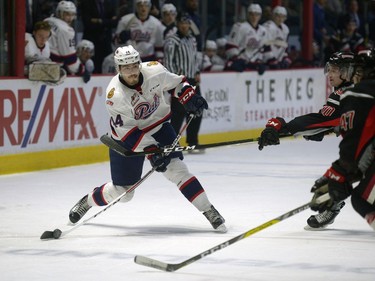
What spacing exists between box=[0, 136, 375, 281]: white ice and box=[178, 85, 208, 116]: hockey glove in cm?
71

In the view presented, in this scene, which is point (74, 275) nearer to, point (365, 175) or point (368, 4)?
point (365, 175)

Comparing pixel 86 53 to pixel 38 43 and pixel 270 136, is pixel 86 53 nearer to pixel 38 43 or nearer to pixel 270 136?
pixel 38 43

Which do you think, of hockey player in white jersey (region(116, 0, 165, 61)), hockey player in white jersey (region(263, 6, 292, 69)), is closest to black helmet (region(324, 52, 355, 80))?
hockey player in white jersey (region(116, 0, 165, 61))

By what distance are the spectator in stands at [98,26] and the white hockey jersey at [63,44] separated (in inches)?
30.6

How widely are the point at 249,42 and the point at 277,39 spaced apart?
66 cm

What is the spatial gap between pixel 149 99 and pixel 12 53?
342 cm

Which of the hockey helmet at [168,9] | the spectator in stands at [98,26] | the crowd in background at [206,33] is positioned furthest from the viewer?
the hockey helmet at [168,9]

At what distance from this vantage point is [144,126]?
7000 millimetres

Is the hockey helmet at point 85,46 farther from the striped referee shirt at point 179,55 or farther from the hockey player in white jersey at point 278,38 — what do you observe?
the hockey player in white jersey at point 278,38

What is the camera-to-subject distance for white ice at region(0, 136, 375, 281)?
5.67 metres

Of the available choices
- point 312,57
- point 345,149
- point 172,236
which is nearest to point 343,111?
point 345,149

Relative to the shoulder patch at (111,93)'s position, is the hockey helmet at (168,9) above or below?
above

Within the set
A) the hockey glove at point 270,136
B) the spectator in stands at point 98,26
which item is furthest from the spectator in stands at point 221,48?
the hockey glove at point 270,136

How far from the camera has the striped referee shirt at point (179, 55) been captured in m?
11.5
